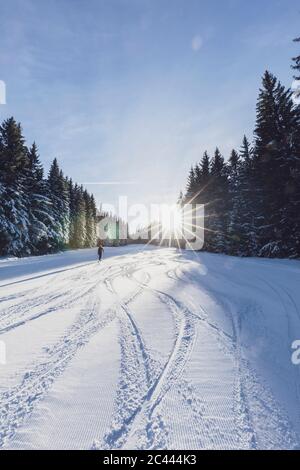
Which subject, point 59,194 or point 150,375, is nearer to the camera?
point 150,375

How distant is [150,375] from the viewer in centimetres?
375

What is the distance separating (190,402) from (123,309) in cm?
415

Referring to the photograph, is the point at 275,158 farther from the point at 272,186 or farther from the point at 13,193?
the point at 13,193

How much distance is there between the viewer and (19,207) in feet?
92.6

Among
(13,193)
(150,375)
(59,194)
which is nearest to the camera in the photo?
(150,375)

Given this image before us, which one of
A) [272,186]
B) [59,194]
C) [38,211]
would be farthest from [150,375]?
[59,194]

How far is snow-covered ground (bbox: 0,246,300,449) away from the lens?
2.68 meters

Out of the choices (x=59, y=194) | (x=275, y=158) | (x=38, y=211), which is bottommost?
(x=38, y=211)

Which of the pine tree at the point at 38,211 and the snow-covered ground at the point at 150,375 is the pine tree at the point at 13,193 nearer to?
the pine tree at the point at 38,211

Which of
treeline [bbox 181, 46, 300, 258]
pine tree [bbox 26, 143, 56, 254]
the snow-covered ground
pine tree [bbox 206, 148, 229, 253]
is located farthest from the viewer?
pine tree [bbox 206, 148, 229, 253]

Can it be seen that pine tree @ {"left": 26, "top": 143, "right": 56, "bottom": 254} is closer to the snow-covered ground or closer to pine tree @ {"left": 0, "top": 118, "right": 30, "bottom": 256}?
pine tree @ {"left": 0, "top": 118, "right": 30, "bottom": 256}

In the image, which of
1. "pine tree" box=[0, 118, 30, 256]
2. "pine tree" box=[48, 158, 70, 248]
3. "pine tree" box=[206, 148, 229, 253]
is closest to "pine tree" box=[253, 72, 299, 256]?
"pine tree" box=[206, 148, 229, 253]

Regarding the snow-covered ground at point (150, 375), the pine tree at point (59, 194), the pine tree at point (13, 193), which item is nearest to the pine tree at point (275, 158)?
the snow-covered ground at point (150, 375)

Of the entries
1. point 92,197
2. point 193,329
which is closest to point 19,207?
point 193,329
